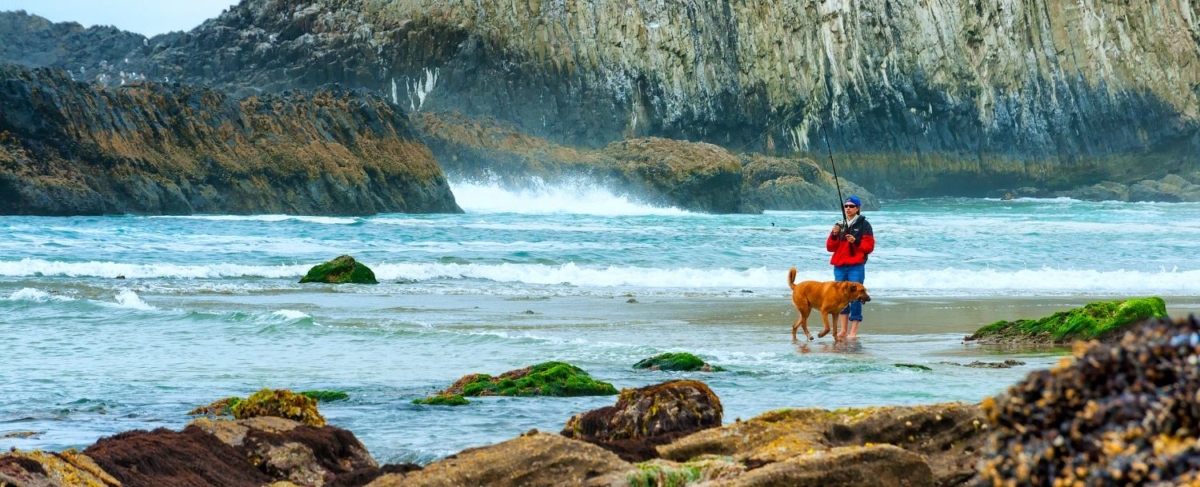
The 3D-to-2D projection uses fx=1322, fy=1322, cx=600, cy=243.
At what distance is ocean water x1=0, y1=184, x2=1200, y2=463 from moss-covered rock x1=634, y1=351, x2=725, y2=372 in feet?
0.58

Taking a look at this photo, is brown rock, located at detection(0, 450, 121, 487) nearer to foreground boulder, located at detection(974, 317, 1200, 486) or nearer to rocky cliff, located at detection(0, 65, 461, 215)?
foreground boulder, located at detection(974, 317, 1200, 486)

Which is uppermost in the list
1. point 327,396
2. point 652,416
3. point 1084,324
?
point 652,416

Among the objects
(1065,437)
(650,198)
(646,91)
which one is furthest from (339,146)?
(1065,437)

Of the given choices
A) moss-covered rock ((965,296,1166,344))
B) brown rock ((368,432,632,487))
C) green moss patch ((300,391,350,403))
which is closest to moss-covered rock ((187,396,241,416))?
green moss patch ((300,391,350,403))

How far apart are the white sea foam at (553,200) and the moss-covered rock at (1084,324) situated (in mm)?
39675

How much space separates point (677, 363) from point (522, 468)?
4.82 metres

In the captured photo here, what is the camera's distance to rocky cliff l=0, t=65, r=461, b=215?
37531 mm

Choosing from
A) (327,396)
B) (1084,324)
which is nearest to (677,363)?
(327,396)

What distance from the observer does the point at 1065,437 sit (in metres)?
2.01

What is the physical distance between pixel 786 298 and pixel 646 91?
172 feet

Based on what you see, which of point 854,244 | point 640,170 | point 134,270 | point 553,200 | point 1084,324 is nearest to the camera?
point 1084,324

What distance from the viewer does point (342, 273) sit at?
18.6 metres

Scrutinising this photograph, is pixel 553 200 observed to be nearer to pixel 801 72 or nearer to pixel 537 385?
pixel 801 72

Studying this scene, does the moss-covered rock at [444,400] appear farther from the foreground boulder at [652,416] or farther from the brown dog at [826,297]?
the brown dog at [826,297]
